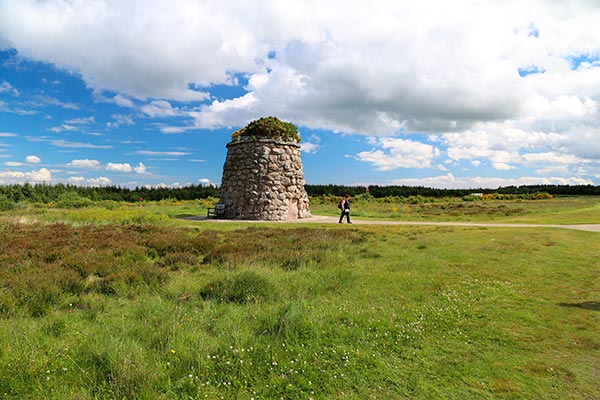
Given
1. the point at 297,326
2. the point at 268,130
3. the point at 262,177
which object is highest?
the point at 268,130

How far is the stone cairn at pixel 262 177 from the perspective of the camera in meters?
24.8

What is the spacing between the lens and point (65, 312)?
623 cm

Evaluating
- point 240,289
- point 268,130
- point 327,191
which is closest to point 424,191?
point 327,191

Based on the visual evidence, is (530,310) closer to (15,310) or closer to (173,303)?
(173,303)

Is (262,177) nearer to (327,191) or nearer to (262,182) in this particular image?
(262,182)

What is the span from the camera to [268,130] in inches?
990

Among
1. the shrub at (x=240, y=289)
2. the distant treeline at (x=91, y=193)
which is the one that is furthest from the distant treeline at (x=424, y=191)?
the shrub at (x=240, y=289)

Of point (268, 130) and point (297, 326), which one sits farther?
point (268, 130)

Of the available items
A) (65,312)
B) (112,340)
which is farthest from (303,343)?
(65,312)

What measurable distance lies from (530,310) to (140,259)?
32.2ft

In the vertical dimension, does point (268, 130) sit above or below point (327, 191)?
above

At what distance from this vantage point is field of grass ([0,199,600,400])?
13.3 ft

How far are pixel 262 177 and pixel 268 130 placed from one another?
11.2 feet

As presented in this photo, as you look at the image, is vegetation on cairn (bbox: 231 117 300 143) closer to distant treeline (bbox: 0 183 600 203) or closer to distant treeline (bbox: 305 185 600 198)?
distant treeline (bbox: 0 183 600 203)
